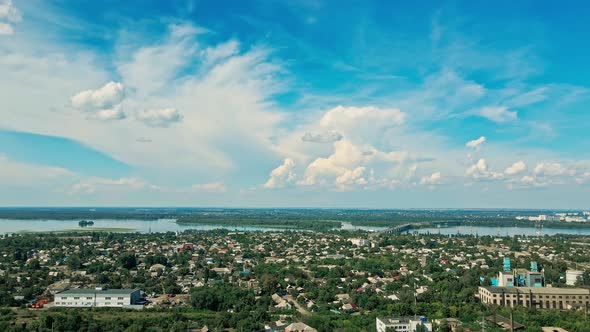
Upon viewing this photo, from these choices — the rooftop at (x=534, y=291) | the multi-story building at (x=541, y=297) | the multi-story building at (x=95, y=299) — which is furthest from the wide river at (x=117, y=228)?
the multi-story building at (x=541, y=297)

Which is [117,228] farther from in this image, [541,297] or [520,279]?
[541,297]

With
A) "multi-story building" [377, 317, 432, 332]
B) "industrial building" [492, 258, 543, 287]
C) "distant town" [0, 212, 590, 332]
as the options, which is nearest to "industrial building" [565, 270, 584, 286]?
"distant town" [0, 212, 590, 332]

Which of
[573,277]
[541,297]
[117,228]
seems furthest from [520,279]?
[117,228]

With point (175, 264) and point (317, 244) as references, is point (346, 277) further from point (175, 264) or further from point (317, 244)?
point (317, 244)

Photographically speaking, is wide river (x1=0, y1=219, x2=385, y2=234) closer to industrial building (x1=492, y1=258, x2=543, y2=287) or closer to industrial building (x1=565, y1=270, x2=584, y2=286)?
industrial building (x1=565, y1=270, x2=584, y2=286)

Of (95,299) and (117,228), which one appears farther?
(117,228)
